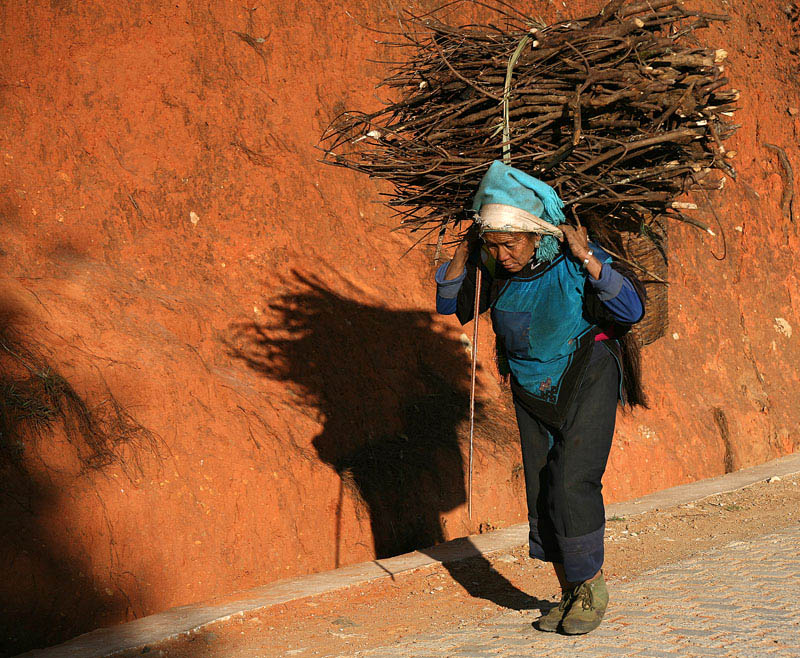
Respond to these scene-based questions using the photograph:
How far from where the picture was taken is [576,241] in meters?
3.52

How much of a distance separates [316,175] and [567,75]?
5279 millimetres

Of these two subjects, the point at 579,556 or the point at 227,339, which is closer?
the point at 579,556

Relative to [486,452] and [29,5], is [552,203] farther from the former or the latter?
[29,5]

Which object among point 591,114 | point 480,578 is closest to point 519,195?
point 591,114

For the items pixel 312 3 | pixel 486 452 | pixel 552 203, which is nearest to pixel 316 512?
pixel 486 452

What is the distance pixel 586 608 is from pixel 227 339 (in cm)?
407

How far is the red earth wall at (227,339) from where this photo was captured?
5.14 metres

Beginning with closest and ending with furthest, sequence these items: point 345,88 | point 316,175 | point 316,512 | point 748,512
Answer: point 316,512, point 748,512, point 316,175, point 345,88

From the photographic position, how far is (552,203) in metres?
3.50

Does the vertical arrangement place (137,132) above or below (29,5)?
below

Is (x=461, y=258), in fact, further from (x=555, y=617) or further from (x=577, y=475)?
(x=555, y=617)

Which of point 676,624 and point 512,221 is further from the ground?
point 512,221

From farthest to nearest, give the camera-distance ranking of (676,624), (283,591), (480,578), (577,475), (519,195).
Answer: (480,578) < (283,591) < (577,475) < (676,624) < (519,195)

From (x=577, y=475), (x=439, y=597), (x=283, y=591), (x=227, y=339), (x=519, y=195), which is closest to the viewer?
(x=519, y=195)
